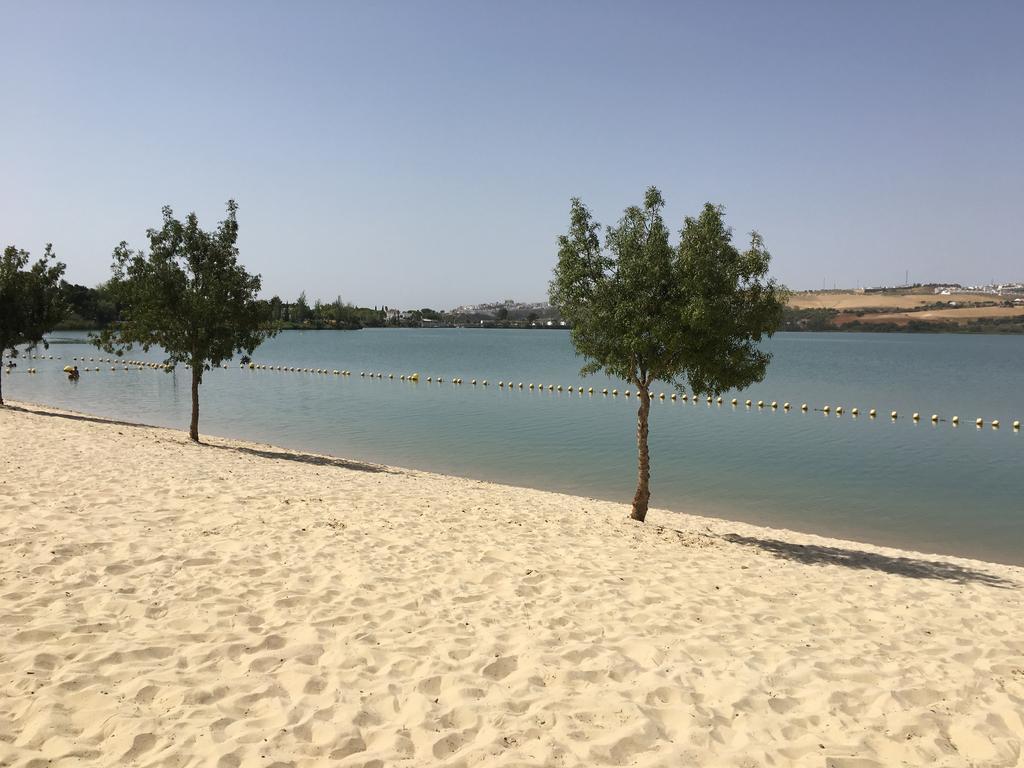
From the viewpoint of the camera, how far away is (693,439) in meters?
31.7

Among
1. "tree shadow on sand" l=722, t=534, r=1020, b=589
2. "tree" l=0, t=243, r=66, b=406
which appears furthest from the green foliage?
"tree" l=0, t=243, r=66, b=406

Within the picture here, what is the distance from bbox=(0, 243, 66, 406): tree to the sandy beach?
20.3 meters

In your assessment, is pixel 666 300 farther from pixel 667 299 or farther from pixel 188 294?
pixel 188 294

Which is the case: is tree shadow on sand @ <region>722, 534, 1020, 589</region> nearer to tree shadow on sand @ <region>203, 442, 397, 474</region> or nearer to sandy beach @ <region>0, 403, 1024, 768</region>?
sandy beach @ <region>0, 403, 1024, 768</region>

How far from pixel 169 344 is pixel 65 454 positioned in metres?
7.72

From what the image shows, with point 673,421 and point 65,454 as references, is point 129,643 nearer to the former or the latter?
point 65,454

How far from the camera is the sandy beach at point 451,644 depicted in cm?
556

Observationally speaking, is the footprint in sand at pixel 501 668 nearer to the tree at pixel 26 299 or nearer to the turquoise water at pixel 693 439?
the turquoise water at pixel 693 439

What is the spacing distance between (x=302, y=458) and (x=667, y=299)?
13423 mm

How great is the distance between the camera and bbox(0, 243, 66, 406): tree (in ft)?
94.4

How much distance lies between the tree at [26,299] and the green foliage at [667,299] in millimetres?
25504

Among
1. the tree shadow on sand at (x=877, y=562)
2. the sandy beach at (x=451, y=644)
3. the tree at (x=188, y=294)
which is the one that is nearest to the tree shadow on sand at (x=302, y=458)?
the tree at (x=188, y=294)

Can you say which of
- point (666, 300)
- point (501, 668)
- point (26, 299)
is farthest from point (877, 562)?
point (26, 299)

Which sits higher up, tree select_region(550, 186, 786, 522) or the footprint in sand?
tree select_region(550, 186, 786, 522)
